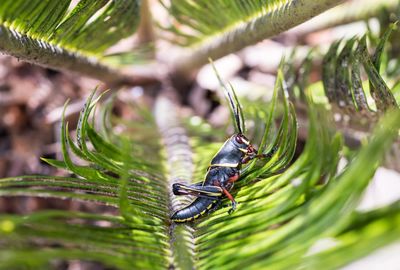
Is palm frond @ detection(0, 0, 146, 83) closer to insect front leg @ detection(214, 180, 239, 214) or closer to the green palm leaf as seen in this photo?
the green palm leaf

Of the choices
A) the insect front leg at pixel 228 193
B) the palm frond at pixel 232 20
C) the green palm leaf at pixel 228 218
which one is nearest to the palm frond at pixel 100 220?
the green palm leaf at pixel 228 218

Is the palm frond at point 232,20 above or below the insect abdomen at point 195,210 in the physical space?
above

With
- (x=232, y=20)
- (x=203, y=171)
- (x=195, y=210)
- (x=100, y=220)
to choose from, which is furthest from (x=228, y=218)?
(x=232, y=20)

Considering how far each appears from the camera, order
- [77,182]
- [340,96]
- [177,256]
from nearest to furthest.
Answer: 1. [177,256]
2. [77,182]
3. [340,96]

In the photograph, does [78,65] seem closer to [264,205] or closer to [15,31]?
[15,31]

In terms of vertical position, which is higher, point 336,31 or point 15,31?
point 336,31

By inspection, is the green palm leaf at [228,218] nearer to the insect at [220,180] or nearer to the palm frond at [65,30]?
the insect at [220,180]

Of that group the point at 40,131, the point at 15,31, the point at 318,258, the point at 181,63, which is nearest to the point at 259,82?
the point at 181,63
